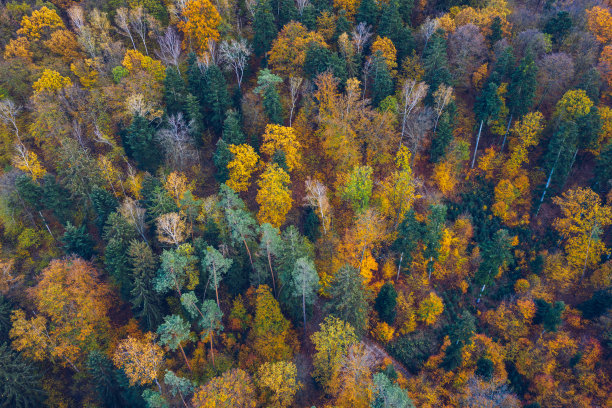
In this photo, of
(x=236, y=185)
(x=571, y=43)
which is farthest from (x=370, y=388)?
(x=571, y=43)

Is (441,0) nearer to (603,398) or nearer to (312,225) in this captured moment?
(312,225)

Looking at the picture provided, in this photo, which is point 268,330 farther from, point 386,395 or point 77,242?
point 77,242

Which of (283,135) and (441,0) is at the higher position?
(441,0)

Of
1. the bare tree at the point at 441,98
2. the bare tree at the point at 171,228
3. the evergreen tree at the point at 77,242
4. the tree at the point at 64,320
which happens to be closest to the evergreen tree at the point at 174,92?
the bare tree at the point at 171,228

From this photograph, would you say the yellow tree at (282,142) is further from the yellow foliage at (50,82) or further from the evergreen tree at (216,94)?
the yellow foliage at (50,82)

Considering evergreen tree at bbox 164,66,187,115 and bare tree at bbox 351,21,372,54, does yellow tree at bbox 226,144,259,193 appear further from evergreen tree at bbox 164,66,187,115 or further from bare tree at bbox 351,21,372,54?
bare tree at bbox 351,21,372,54

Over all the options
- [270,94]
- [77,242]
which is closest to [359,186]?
[270,94]
